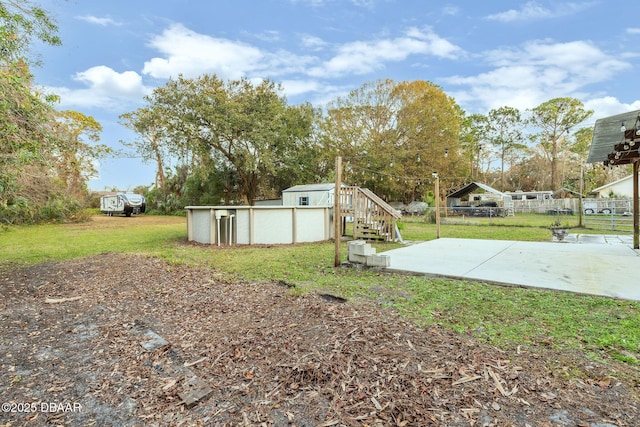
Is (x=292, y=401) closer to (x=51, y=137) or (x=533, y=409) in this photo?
(x=533, y=409)

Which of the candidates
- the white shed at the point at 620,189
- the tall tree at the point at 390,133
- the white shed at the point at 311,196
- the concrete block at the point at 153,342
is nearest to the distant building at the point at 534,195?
the white shed at the point at 620,189

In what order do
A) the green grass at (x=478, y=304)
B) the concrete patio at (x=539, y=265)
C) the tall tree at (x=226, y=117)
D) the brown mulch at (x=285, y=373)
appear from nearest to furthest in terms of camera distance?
the brown mulch at (x=285, y=373)
the green grass at (x=478, y=304)
the concrete patio at (x=539, y=265)
the tall tree at (x=226, y=117)

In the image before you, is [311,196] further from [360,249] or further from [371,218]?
[360,249]

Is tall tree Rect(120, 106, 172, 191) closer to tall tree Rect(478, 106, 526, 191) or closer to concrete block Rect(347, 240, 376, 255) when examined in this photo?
concrete block Rect(347, 240, 376, 255)

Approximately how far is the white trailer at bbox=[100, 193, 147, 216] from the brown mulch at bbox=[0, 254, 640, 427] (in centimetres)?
2317

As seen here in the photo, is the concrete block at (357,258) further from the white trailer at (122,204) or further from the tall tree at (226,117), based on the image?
the white trailer at (122,204)

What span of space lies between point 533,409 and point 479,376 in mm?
347

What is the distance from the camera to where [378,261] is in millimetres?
5562

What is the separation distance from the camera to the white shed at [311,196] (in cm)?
1457

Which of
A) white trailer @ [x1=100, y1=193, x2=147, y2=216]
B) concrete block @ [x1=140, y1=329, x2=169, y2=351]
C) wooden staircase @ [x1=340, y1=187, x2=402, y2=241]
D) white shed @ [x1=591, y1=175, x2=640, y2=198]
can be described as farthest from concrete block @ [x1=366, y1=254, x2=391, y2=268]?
white shed @ [x1=591, y1=175, x2=640, y2=198]

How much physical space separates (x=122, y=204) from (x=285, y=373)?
26.3 m

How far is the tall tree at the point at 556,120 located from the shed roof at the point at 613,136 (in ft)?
86.4

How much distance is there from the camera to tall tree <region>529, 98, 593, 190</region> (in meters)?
29.1

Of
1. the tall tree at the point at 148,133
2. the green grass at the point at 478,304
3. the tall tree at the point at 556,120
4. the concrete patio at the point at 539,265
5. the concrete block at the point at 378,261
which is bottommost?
the green grass at the point at 478,304
